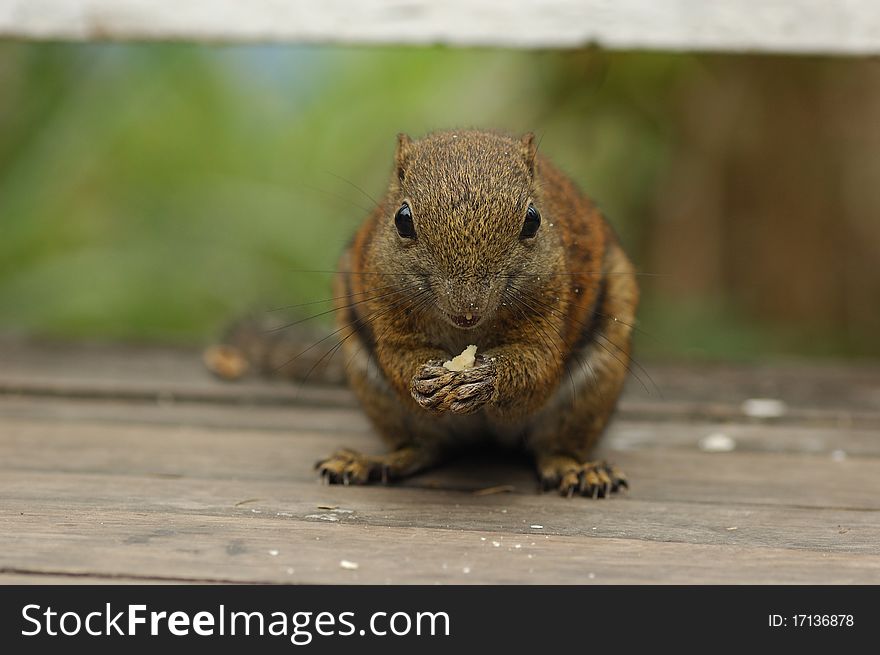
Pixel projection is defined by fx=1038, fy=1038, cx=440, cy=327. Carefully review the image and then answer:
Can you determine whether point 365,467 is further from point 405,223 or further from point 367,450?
point 405,223

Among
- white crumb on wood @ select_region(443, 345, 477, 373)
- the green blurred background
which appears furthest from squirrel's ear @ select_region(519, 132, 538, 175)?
the green blurred background

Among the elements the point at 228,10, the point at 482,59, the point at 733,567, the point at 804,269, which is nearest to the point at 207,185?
the point at 482,59

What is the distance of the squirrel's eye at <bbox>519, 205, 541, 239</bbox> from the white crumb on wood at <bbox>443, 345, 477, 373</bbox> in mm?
281

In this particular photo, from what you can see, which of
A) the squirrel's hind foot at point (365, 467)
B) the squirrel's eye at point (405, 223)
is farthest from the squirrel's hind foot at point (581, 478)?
the squirrel's eye at point (405, 223)

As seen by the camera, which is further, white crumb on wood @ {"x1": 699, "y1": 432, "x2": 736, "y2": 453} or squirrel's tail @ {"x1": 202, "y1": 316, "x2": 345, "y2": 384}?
squirrel's tail @ {"x1": 202, "y1": 316, "x2": 345, "y2": 384}

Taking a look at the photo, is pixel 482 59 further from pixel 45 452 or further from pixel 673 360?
pixel 45 452

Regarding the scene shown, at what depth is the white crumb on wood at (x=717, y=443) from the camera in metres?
2.86

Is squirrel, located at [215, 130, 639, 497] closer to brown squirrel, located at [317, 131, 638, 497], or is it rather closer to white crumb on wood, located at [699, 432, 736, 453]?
brown squirrel, located at [317, 131, 638, 497]

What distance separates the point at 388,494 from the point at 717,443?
1.04m

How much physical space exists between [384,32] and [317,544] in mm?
1725

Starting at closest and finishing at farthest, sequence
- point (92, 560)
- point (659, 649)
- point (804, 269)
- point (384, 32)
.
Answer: point (659, 649), point (92, 560), point (384, 32), point (804, 269)

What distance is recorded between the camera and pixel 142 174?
514 cm

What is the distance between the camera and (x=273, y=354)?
11.6ft

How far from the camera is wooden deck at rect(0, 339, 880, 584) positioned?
1.89 metres
